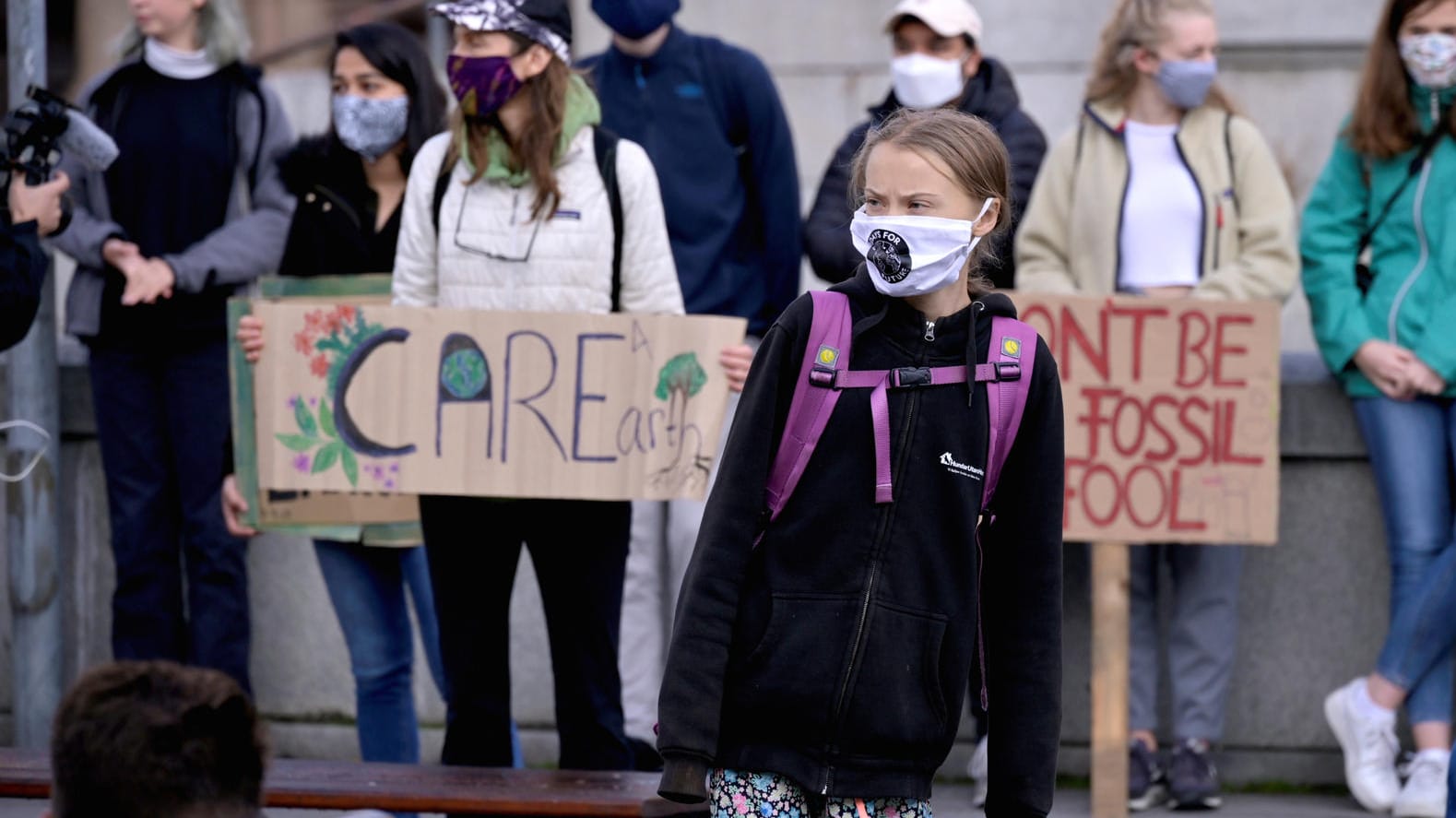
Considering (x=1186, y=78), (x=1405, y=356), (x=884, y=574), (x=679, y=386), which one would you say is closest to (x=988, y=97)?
(x=1186, y=78)

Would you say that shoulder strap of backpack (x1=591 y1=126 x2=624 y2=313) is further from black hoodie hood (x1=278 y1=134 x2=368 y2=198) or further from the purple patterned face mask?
black hoodie hood (x1=278 y1=134 x2=368 y2=198)

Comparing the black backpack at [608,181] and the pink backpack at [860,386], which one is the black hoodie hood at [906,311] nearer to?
the pink backpack at [860,386]

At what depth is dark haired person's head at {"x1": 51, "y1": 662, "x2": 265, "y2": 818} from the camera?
266cm

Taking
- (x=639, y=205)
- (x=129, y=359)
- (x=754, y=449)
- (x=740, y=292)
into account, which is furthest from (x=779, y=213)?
(x=754, y=449)

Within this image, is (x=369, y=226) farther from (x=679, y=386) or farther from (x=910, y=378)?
(x=910, y=378)

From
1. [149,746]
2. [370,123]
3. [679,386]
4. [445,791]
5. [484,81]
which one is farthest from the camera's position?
[370,123]

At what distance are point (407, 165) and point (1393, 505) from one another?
2.97 m

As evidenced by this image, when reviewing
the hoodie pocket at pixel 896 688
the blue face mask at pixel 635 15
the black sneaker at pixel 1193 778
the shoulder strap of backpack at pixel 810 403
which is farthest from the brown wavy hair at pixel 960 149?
the black sneaker at pixel 1193 778

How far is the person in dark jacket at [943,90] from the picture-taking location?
6.04 meters

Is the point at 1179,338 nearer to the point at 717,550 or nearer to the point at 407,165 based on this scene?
the point at 407,165

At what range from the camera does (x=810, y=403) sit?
131 inches

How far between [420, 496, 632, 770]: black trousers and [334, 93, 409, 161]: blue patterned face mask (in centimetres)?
103

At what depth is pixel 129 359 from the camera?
19.3 feet

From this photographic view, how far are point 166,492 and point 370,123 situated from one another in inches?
51.9
